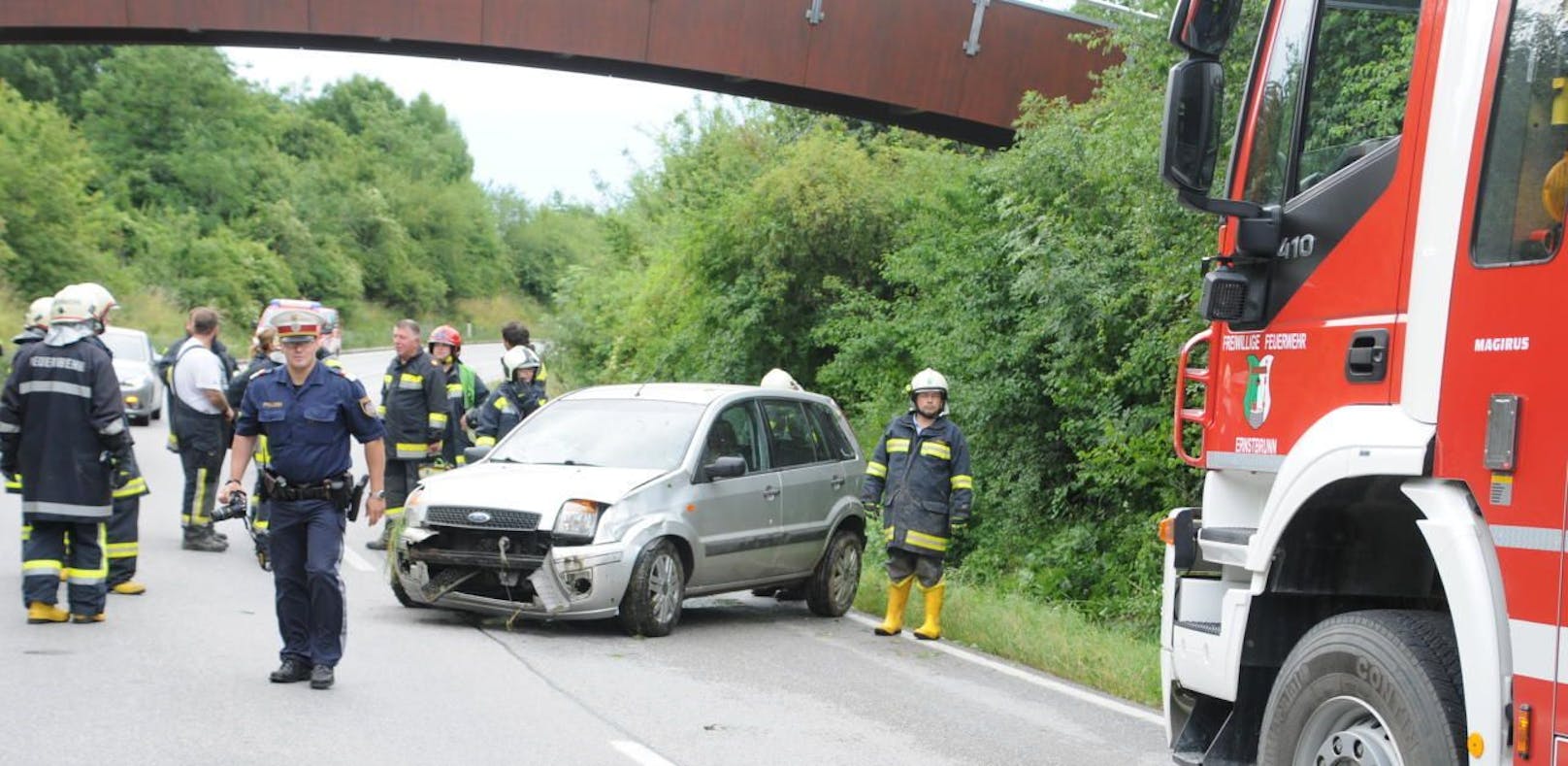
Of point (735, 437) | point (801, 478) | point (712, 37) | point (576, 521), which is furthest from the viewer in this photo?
point (712, 37)

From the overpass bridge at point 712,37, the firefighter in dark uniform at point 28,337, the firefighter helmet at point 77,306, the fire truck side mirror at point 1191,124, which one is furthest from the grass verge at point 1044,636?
the overpass bridge at point 712,37

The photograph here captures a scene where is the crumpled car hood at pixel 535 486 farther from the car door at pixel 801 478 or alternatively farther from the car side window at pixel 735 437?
the car door at pixel 801 478

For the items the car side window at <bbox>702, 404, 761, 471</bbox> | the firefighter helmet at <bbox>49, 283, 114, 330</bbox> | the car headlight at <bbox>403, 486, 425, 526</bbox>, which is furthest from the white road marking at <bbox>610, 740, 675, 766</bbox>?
Result: the firefighter helmet at <bbox>49, 283, 114, 330</bbox>

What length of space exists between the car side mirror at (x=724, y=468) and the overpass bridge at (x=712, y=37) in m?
10.6

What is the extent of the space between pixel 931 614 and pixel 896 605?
10.2 inches

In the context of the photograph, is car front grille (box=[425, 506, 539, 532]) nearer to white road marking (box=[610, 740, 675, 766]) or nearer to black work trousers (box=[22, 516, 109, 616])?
black work trousers (box=[22, 516, 109, 616])

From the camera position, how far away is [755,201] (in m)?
22.5

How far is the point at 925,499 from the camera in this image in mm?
11148

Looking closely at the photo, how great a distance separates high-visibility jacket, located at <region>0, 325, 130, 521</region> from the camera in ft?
31.3

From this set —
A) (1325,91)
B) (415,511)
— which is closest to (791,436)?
(415,511)

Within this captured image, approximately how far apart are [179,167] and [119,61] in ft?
17.0

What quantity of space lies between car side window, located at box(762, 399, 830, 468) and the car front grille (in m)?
2.30

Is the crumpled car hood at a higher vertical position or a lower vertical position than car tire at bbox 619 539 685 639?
higher

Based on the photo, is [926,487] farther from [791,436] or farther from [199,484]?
[199,484]
